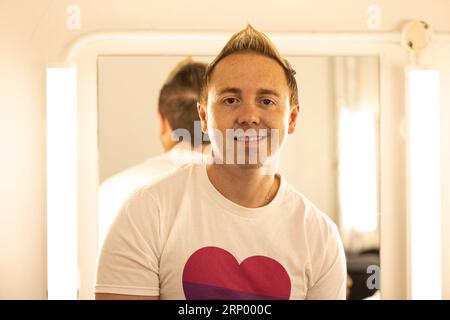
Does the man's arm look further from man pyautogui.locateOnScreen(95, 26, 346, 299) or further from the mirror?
the mirror

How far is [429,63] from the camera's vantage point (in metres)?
1.54

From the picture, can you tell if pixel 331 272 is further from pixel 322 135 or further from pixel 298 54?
pixel 298 54

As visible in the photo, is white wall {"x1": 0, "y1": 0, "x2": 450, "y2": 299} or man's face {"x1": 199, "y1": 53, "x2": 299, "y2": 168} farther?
white wall {"x1": 0, "y1": 0, "x2": 450, "y2": 299}

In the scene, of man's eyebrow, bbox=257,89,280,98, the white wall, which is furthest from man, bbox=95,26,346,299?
the white wall

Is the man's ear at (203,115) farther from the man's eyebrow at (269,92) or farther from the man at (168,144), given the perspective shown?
the man's eyebrow at (269,92)

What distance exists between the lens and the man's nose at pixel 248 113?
140 centimetres

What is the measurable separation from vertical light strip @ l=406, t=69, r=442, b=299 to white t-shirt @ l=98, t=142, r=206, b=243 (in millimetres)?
497

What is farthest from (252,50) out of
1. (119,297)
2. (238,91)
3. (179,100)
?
(119,297)

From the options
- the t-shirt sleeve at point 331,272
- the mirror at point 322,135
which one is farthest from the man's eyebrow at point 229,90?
the t-shirt sleeve at point 331,272

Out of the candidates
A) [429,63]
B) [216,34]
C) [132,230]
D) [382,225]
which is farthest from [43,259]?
[429,63]

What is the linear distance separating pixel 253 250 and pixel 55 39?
65 cm

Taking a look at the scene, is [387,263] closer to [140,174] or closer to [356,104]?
[356,104]

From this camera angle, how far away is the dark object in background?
59.9 inches

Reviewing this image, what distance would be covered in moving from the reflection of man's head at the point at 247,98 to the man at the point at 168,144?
44mm
